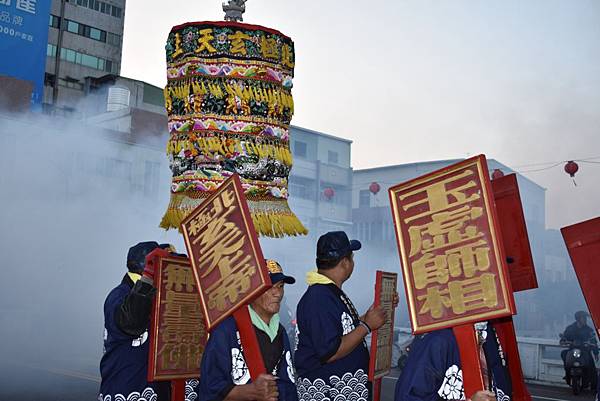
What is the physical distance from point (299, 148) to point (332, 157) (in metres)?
1.89

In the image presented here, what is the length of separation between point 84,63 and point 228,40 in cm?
3808

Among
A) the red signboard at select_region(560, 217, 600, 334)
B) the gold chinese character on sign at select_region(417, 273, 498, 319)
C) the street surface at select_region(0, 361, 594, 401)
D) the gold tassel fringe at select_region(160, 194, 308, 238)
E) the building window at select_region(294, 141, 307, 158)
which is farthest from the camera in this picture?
the building window at select_region(294, 141, 307, 158)

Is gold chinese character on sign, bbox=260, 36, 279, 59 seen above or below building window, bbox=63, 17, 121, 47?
below

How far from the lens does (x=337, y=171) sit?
31.7 meters

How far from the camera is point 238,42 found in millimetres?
4418

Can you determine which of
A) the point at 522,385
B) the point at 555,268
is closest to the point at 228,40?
the point at 522,385

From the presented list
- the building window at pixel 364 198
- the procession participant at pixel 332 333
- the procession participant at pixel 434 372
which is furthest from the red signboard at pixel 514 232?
the building window at pixel 364 198

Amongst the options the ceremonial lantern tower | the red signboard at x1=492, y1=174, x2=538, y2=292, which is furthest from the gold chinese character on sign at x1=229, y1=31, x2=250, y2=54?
the red signboard at x1=492, y1=174, x2=538, y2=292

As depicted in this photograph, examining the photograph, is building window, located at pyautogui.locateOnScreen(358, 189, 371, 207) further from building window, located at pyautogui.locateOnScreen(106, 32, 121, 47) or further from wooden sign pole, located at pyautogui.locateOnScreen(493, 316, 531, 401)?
wooden sign pole, located at pyautogui.locateOnScreen(493, 316, 531, 401)

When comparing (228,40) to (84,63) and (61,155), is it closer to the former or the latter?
(61,155)

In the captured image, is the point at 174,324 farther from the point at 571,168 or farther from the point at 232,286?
the point at 571,168

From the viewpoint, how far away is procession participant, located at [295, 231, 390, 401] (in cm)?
358

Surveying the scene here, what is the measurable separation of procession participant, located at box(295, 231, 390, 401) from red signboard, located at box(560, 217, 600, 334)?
1127 mm

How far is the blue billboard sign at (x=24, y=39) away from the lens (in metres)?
15.0
